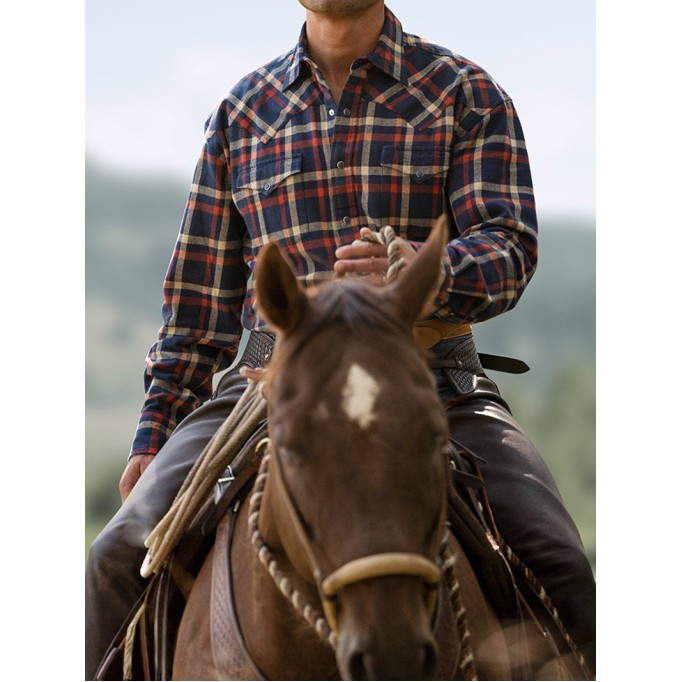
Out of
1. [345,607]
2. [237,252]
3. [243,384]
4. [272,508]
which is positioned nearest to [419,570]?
[345,607]

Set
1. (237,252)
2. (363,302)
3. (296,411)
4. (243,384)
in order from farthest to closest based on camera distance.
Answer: (237,252)
(243,384)
(363,302)
(296,411)

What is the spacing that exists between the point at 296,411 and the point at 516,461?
140 centimetres

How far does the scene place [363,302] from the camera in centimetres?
196

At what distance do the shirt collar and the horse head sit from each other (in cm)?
177

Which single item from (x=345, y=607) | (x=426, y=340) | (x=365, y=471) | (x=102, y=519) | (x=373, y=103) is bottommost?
(x=102, y=519)

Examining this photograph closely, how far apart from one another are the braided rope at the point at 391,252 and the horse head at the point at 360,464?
0.37 metres

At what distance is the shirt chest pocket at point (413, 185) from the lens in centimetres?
338

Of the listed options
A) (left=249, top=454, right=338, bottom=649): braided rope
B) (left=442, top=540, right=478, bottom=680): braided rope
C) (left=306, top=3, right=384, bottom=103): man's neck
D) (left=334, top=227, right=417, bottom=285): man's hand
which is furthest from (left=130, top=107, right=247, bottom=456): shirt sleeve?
(left=442, top=540, right=478, bottom=680): braided rope

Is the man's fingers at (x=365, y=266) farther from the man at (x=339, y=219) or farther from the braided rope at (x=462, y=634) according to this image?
the braided rope at (x=462, y=634)

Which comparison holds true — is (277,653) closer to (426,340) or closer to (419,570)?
(419,570)

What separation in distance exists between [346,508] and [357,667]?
0.29 metres

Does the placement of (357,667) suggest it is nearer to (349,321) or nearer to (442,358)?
(349,321)

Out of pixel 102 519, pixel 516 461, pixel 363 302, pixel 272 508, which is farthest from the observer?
pixel 102 519

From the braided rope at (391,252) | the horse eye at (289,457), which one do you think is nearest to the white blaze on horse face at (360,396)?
the horse eye at (289,457)
